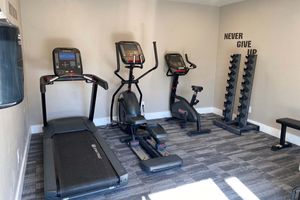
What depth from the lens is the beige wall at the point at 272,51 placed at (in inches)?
149

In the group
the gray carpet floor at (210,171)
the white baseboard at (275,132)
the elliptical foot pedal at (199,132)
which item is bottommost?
the gray carpet floor at (210,171)

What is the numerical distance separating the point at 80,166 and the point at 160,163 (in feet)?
3.12

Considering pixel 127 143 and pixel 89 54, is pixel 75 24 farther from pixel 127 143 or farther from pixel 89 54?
pixel 127 143

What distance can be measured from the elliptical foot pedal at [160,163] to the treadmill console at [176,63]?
2073mm

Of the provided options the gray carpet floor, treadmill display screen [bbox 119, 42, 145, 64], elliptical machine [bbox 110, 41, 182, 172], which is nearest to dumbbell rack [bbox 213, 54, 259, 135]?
the gray carpet floor

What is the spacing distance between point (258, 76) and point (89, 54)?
320 cm

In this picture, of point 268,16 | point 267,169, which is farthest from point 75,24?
point 267,169

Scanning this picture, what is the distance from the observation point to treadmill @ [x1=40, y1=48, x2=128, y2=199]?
232 cm

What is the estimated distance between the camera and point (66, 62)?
344cm

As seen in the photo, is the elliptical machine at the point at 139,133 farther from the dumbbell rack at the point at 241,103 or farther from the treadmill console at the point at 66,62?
the dumbbell rack at the point at 241,103

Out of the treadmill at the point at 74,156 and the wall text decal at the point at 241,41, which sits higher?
the wall text decal at the point at 241,41

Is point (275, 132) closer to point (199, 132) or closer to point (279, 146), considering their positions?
point (279, 146)

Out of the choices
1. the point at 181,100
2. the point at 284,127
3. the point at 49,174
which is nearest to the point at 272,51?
the point at 284,127

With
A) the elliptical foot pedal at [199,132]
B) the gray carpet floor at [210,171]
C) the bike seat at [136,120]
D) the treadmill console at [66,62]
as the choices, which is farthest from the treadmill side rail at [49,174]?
the elliptical foot pedal at [199,132]
